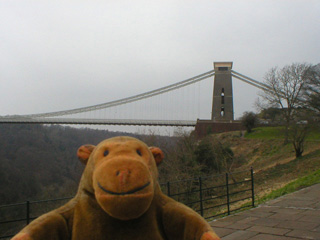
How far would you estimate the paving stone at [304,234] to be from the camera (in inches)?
162

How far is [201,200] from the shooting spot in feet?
18.7

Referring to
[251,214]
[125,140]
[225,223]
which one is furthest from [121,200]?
[251,214]

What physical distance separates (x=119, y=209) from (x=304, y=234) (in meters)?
3.67

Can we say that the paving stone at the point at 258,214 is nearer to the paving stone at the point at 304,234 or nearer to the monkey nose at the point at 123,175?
the paving stone at the point at 304,234

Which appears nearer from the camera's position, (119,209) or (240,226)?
(119,209)

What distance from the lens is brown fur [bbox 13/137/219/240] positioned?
5.04ft

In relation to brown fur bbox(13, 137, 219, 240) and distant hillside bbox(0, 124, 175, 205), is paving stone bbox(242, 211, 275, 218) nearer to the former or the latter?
brown fur bbox(13, 137, 219, 240)

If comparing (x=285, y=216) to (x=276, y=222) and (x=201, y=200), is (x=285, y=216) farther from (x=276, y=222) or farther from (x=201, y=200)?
(x=201, y=200)

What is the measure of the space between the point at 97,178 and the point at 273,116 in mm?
24628

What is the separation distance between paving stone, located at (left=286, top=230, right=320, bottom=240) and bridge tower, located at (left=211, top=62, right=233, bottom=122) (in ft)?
107

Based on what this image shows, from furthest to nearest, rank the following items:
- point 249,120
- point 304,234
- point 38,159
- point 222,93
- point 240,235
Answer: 1. point 222,93
2. point 249,120
3. point 38,159
4. point 240,235
5. point 304,234

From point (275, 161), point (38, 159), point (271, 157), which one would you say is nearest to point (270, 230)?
point (275, 161)

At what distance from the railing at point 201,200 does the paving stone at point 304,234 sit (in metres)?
1.55

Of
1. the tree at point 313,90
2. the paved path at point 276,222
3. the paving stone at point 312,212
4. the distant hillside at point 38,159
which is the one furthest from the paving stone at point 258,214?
the tree at point 313,90
